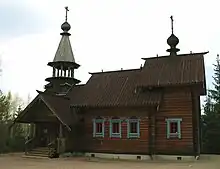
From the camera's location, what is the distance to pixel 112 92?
1072 inches

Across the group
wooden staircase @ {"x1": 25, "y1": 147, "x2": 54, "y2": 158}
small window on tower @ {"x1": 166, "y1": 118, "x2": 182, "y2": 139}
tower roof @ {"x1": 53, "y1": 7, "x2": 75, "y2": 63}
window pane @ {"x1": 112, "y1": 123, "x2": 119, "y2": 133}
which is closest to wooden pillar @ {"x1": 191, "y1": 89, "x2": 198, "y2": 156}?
small window on tower @ {"x1": 166, "y1": 118, "x2": 182, "y2": 139}

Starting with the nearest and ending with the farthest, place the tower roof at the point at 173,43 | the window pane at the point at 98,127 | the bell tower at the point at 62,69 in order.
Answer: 1. the window pane at the point at 98,127
2. the tower roof at the point at 173,43
3. the bell tower at the point at 62,69

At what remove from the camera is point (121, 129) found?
2508 centimetres

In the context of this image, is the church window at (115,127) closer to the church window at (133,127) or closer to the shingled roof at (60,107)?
the church window at (133,127)

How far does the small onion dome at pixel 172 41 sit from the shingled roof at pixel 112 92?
3563mm

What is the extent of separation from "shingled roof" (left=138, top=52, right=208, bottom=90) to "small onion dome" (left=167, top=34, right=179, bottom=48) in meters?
1.39

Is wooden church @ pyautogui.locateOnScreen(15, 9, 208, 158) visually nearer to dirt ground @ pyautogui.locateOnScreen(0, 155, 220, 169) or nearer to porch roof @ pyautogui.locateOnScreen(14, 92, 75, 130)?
porch roof @ pyautogui.locateOnScreen(14, 92, 75, 130)

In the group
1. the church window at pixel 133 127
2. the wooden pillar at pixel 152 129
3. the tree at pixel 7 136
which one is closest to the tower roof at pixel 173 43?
the wooden pillar at pixel 152 129

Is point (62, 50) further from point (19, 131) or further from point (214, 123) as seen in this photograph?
point (214, 123)

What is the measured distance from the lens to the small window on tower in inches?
915

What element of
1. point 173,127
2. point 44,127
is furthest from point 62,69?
point 173,127

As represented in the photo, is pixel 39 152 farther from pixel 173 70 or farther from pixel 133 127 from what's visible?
pixel 173 70

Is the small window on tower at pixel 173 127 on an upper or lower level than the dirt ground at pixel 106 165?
upper

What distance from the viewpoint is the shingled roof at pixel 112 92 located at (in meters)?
24.7
